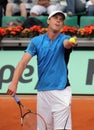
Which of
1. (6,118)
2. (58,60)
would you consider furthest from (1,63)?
(58,60)

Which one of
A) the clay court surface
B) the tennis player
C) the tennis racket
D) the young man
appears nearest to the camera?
the tennis racket

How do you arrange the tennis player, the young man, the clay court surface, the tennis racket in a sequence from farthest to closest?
the young man
the clay court surface
the tennis player
the tennis racket

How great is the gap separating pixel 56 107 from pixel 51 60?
470 millimetres

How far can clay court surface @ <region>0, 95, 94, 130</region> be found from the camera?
22.6 feet

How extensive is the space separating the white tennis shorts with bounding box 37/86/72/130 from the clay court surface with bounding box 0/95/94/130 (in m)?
1.61

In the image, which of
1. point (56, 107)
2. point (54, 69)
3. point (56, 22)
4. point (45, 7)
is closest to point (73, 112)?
→ point (56, 107)

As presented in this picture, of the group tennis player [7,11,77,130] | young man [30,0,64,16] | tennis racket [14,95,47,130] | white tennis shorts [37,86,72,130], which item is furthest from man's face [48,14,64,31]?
young man [30,0,64,16]

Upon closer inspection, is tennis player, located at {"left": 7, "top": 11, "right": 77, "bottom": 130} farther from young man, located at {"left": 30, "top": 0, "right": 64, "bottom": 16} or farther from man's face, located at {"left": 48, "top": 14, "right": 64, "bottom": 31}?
young man, located at {"left": 30, "top": 0, "right": 64, "bottom": 16}

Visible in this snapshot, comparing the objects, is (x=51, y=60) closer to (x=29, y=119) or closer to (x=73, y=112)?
(x=29, y=119)

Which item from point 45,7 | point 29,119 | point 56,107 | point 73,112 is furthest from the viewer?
point 45,7

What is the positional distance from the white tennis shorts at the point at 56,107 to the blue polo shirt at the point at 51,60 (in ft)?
0.21

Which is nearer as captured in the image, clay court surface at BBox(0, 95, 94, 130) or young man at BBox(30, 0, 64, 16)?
clay court surface at BBox(0, 95, 94, 130)

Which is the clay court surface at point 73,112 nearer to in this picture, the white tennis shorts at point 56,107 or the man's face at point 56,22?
the white tennis shorts at point 56,107

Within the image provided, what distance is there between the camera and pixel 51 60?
17.1ft
